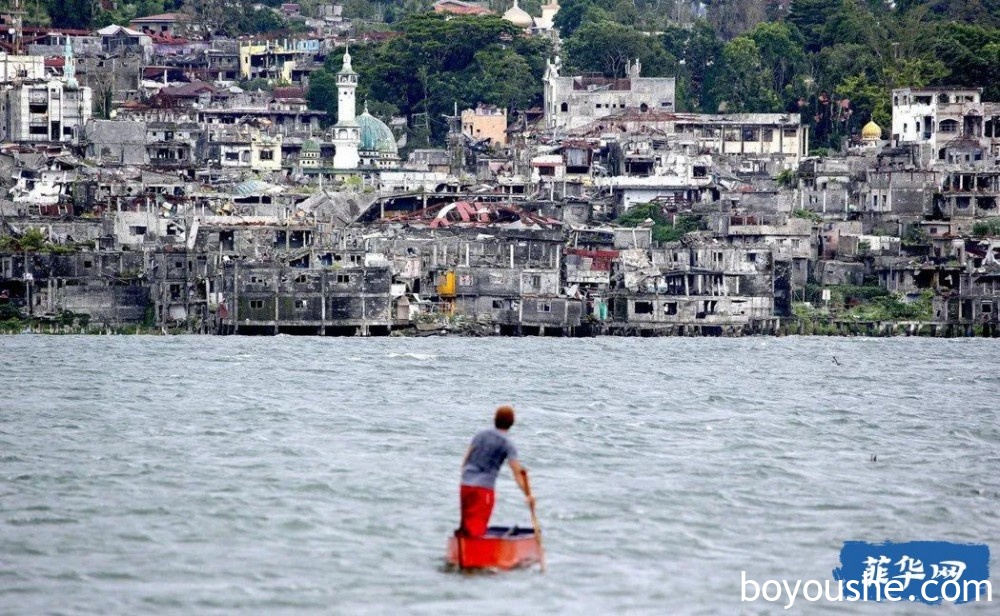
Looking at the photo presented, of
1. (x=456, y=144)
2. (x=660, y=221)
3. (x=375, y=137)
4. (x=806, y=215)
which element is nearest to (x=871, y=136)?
(x=806, y=215)

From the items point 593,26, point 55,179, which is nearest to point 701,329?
point 55,179

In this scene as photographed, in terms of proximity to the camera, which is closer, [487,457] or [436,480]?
[487,457]

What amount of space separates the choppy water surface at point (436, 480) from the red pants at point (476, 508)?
2.27 feet

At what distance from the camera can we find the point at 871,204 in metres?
98.5

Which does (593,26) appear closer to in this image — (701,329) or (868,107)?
(868,107)

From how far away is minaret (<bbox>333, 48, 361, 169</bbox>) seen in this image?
11112cm

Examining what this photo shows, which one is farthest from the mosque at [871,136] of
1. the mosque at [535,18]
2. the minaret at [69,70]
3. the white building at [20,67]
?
the white building at [20,67]

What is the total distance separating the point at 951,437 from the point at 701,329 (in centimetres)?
3706

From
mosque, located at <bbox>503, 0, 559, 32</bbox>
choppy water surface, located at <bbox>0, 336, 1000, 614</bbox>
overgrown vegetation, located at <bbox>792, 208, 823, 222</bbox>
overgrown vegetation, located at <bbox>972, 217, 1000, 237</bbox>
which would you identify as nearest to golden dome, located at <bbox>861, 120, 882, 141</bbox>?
overgrown vegetation, located at <bbox>792, 208, 823, 222</bbox>

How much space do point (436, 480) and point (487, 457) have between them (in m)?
7.78

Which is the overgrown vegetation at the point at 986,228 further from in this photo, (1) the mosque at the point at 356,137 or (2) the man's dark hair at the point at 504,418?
(2) the man's dark hair at the point at 504,418

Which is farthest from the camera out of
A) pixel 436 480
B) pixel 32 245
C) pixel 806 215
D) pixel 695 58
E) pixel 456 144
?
pixel 695 58

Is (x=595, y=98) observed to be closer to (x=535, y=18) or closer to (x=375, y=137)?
(x=375, y=137)

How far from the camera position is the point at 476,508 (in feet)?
90.6
